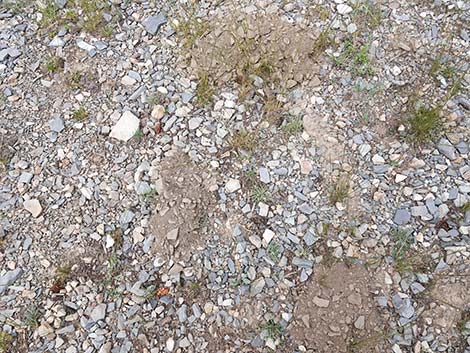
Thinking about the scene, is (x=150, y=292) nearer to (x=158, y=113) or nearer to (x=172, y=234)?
(x=172, y=234)

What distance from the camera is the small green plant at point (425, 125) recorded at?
5.12m

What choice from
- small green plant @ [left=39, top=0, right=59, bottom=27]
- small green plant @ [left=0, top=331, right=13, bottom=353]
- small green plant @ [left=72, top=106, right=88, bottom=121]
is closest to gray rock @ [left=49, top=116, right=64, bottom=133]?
small green plant @ [left=72, top=106, right=88, bottom=121]

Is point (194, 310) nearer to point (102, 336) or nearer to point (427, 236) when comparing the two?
point (102, 336)

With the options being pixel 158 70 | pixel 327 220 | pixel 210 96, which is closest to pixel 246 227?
pixel 327 220

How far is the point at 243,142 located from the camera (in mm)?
5148

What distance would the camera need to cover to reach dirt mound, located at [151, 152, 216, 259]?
15.6ft

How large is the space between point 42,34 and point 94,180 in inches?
79.2

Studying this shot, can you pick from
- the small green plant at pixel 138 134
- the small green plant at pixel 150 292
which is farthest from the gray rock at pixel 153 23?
the small green plant at pixel 150 292

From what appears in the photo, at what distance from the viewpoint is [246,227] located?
15.8 feet

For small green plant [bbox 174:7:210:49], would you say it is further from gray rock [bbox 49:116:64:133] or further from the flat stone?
the flat stone

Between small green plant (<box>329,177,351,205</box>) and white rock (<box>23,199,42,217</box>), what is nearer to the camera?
small green plant (<box>329,177,351,205</box>)

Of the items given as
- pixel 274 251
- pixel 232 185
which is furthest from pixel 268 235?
pixel 232 185

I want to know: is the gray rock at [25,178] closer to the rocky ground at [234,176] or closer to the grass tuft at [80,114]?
the rocky ground at [234,176]

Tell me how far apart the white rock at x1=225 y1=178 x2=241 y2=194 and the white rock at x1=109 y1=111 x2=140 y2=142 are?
1.10 m
